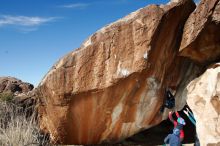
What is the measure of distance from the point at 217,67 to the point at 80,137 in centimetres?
360

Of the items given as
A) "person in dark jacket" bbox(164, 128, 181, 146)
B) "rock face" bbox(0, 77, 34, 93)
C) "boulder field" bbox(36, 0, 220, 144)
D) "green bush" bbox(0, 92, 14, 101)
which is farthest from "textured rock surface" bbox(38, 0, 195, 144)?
"rock face" bbox(0, 77, 34, 93)

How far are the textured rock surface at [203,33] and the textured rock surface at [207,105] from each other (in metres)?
0.51

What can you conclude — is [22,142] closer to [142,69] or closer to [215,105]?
[142,69]

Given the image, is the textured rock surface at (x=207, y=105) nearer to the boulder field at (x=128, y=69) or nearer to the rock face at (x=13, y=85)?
the boulder field at (x=128, y=69)

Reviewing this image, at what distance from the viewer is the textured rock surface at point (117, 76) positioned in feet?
27.3

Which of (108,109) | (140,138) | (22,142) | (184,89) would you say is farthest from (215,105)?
(22,142)

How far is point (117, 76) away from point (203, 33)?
2.14 metres

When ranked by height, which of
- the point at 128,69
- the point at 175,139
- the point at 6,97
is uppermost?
the point at 128,69

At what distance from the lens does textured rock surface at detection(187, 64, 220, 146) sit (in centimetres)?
772

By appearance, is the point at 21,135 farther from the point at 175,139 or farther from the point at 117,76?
the point at 175,139

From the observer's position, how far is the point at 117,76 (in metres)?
8.30

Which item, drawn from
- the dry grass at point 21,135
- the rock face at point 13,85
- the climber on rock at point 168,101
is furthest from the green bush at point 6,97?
the climber on rock at point 168,101

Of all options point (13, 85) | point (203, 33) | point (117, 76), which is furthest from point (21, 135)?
point (13, 85)

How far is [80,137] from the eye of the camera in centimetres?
905
